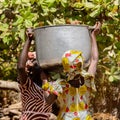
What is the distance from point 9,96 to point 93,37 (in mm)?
5781

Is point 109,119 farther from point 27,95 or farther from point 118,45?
point 27,95

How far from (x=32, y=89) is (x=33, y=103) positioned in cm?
11

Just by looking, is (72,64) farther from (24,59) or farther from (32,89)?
(32,89)

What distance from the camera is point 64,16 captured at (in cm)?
531

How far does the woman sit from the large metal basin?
108 mm

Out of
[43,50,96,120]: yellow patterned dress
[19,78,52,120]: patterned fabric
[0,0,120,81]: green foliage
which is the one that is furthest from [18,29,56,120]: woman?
[0,0,120,81]: green foliage

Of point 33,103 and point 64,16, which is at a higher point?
point 64,16

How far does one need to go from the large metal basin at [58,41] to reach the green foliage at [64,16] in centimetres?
80

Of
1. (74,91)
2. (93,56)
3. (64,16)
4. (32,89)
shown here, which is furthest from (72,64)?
(64,16)

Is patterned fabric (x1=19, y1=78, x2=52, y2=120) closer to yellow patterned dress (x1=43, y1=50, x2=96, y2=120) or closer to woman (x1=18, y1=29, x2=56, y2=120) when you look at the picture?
woman (x1=18, y1=29, x2=56, y2=120)

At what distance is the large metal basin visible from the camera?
3.98 m

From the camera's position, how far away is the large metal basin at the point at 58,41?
398 cm

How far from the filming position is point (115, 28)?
5.16m

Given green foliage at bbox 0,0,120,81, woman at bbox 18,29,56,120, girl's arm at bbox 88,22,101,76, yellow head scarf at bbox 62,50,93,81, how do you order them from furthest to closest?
green foliage at bbox 0,0,120,81
woman at bbox 18,29,56,120
girl's arm at bbox 88,22,101,76
yellow head scarf at bbox 62,50,93,81
